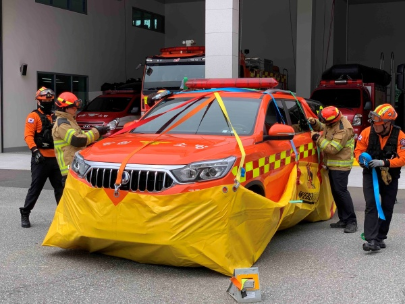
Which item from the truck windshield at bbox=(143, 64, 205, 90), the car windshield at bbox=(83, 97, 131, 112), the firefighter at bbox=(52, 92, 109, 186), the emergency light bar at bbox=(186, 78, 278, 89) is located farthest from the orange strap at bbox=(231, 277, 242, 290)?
the car windshield at bbox=(83, 97, 131, 112)

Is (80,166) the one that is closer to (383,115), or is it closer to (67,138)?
(67,138)

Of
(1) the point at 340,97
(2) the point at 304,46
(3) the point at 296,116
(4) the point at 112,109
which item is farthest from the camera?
(2) the point at 304,46

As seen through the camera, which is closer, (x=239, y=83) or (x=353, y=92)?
(x=239, y=83)

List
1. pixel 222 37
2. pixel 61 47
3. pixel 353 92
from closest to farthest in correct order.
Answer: pixel 222 37, pixel 353 92, pixel 61 47

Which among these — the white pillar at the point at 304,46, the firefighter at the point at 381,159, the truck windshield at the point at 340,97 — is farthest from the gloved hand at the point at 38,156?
the white pillar at the point at 304,46

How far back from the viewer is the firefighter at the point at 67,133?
22.2 feet

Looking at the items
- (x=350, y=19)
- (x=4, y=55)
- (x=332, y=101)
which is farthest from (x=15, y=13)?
(x=350, y=19)

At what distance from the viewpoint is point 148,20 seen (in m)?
27.8

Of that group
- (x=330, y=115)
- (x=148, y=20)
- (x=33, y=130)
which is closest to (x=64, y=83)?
(x=148, y=20)

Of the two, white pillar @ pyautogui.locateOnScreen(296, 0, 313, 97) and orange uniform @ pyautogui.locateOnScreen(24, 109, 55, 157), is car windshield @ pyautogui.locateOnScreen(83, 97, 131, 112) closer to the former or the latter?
white pillar @ pyautogui.locateOnScreen(296, 0, 313, 97)

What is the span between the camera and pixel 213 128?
6.21m

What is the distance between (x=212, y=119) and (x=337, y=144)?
5.74 ft

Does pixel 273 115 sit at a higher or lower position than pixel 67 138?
higher

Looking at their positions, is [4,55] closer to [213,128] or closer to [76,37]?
[76,37]
